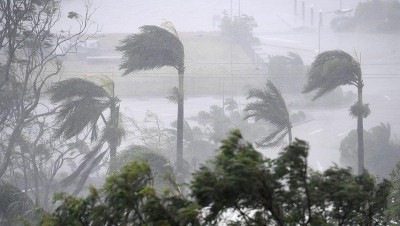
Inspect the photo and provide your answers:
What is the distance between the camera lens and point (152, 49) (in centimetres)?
1638

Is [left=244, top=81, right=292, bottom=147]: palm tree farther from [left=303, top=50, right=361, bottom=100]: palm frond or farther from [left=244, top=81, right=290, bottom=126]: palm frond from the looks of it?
[left=303, top=50, right=361, bottom=100]: palm frond

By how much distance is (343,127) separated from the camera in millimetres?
29656

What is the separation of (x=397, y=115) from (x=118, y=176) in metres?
27.3

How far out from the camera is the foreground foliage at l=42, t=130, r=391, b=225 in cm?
577

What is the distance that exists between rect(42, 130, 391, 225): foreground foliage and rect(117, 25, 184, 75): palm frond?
9964 millimetres

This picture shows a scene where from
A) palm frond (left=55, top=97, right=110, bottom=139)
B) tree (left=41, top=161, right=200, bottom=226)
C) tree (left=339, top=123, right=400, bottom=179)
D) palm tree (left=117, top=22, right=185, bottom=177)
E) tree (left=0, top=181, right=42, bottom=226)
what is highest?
palm tree (left=117, top=22, right=185, bottom=177)

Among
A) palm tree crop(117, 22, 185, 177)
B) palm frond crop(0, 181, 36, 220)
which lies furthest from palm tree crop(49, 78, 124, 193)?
palm frond crop(0, 181, 36, 220)

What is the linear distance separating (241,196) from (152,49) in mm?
10757

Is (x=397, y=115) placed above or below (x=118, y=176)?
below

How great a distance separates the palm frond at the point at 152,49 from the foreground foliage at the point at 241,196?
9.96 m

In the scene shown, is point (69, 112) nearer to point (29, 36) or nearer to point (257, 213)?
point (29, 36)

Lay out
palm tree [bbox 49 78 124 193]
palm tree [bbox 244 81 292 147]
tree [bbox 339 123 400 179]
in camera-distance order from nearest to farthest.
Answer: palm tree [bbox 244 81 292 147], palm tree [bbox 49 78 124 193], tree [bbox 339 123 400 179]

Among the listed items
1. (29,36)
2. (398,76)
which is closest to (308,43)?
(398,76)

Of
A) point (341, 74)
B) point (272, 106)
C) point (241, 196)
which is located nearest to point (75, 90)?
point (272, 106)
